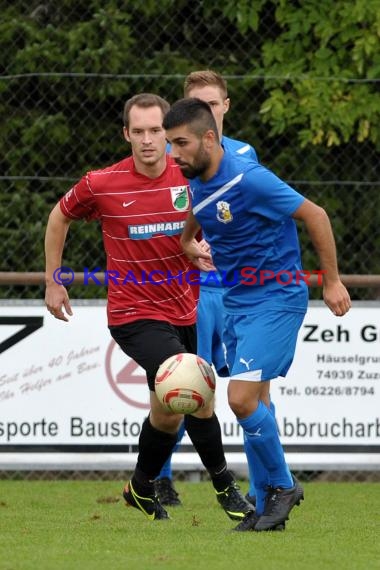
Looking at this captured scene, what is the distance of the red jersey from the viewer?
23.3 feet

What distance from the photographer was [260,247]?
20.7ft

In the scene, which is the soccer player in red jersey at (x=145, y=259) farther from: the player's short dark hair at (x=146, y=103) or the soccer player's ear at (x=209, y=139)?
the soccer player's ear at (x=209, y=139)

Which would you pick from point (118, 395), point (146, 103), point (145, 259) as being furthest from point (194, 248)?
point (118, 395)

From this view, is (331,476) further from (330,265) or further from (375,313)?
(330,265)

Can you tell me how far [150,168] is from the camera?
7199 mm

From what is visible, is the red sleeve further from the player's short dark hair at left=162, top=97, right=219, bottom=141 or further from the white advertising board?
the white advertising board

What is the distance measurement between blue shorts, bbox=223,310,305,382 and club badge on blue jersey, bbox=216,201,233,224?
0.46m

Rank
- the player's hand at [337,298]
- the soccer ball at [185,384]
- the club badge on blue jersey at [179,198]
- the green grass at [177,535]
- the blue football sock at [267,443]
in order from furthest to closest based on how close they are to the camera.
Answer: the club badge on blue jersey at [179,198] → the soccer ball at [185,384] → the blue football sock at [267,443] → the player's hand at [337,298] → the green grass at [177,535]

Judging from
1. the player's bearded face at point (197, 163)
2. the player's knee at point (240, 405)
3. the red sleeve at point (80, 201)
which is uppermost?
the player's bearded face at point (197, 163)

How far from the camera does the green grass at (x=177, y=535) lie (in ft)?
17.7

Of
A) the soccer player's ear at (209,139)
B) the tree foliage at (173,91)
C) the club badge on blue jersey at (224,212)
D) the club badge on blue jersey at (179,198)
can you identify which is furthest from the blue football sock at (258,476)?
the tree foliage at (173,91)

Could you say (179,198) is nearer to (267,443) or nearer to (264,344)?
(264,344)

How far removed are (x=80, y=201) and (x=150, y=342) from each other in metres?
0.84

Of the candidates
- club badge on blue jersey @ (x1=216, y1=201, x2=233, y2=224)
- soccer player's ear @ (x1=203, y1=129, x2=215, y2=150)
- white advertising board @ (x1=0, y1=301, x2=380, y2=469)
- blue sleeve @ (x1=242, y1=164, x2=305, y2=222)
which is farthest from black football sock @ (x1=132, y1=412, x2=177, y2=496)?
white advertising board @ (x1=0, y1=301, x2=380, y2=469)
